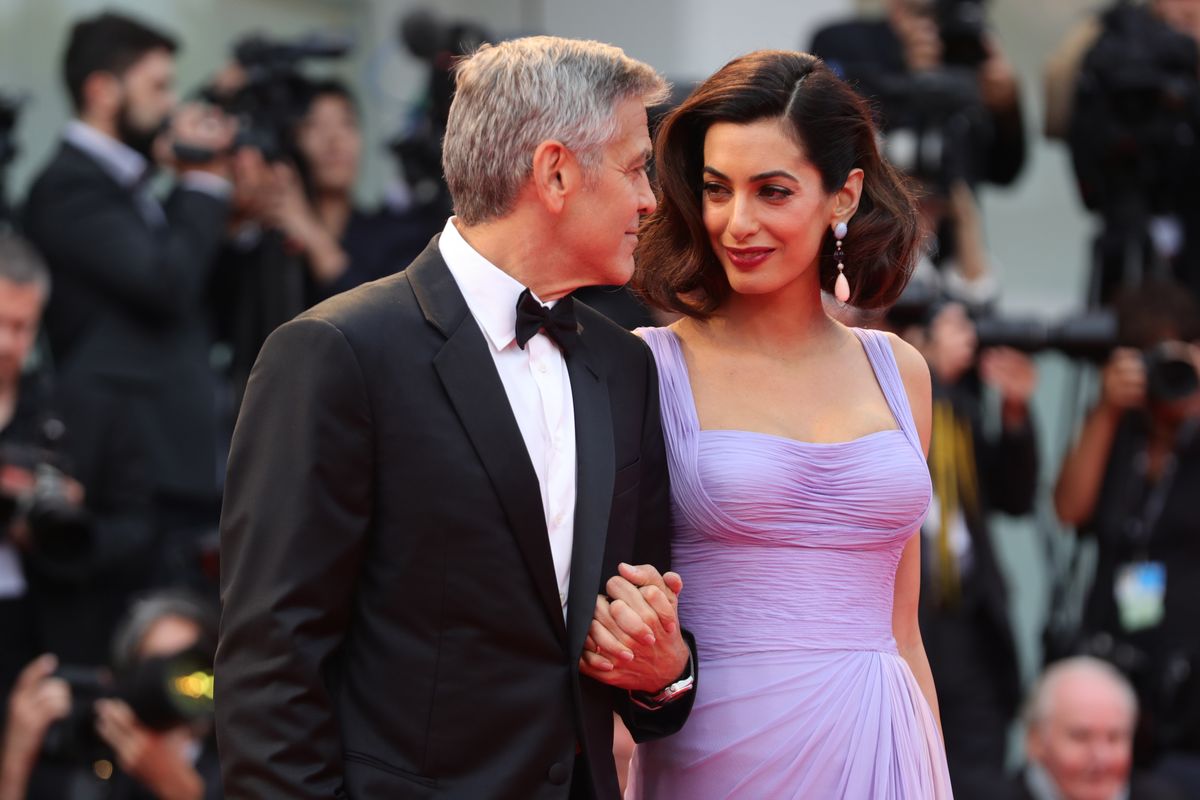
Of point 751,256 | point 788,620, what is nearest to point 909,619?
point 788,620

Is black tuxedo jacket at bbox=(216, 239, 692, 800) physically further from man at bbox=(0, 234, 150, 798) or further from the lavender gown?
man at bbox=(0, 234, 150, 798)

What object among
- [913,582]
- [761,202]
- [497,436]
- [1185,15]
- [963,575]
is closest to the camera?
[497,436]

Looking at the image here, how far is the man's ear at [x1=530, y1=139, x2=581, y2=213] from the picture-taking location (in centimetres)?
236

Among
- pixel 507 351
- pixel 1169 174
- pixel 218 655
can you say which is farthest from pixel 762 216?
pixel 1169 174

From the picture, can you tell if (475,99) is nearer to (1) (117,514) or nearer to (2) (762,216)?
(2) (762,216)

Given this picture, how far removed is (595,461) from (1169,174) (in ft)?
11.0

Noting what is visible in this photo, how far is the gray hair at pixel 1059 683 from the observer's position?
4354mm

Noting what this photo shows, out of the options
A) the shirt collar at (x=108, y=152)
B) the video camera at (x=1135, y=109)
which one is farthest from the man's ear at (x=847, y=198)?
the shirt collar at (x=108, y=152)

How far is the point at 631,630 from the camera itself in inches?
92.3

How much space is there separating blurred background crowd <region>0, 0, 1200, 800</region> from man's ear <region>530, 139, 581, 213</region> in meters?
1.51

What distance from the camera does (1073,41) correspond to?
538 cm

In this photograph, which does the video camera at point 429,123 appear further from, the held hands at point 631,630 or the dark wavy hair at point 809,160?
the held hands at point 631,630

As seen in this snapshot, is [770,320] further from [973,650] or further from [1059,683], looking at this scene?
[973,650]

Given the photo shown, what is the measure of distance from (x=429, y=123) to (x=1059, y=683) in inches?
89.1
